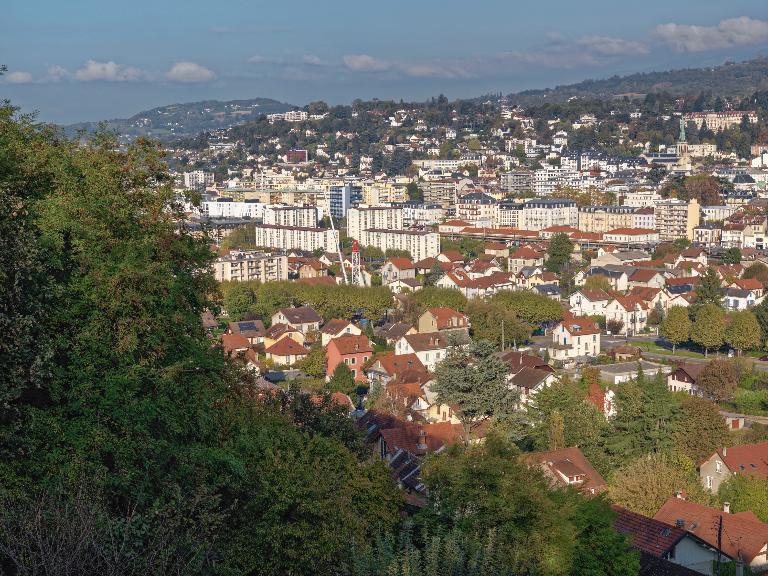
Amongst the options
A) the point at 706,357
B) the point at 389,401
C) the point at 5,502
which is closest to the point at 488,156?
the point at 706,357

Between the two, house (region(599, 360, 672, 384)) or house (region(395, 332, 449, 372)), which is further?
house (region(395, 332, 449, 372))

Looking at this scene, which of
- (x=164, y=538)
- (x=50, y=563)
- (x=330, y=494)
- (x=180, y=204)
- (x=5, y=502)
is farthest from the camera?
(x=180, y=204)

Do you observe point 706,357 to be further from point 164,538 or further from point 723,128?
point 723,128

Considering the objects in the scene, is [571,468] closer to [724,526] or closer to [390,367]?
[724,526]

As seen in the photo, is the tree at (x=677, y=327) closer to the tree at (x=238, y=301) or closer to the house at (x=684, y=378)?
the house at (x=684, y=378)

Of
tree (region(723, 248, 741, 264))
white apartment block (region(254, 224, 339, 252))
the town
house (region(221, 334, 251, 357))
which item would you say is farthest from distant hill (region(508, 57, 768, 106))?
house (region(221, 334, 251, 357))

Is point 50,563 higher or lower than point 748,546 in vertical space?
higher

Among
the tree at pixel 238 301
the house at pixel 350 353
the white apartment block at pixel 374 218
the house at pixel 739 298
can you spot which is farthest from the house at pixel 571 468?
the white apartment block at pixel 374 218

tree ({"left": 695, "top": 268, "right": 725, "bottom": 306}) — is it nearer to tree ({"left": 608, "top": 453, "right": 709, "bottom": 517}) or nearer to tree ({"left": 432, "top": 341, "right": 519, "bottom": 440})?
tree ({"left": 432, "top": 341, "right": 519, "bottom": 440})
